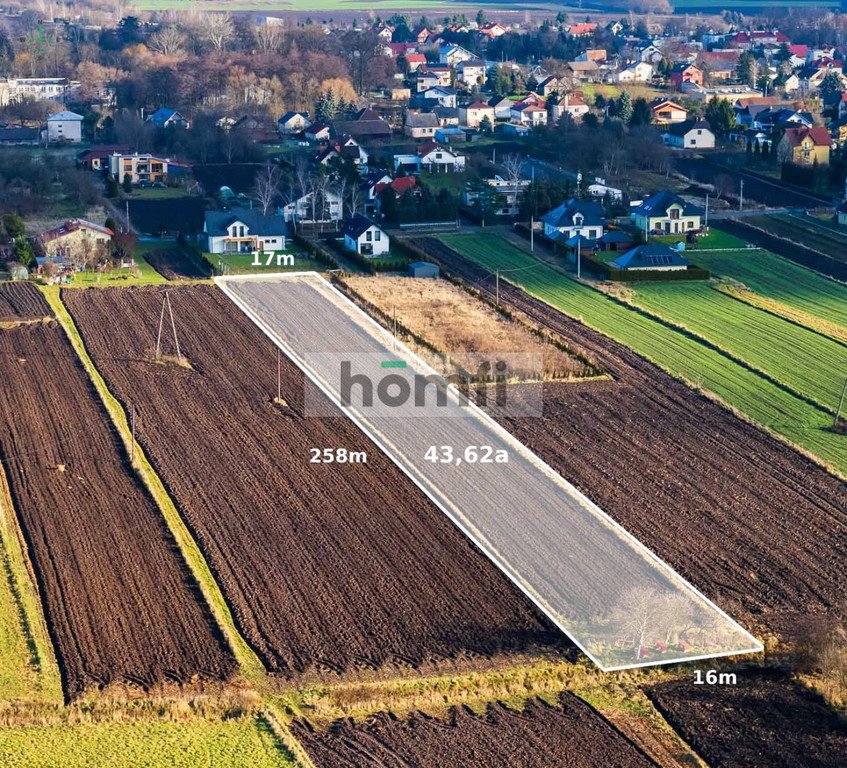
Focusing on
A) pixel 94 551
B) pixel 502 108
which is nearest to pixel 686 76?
pixel 502 108

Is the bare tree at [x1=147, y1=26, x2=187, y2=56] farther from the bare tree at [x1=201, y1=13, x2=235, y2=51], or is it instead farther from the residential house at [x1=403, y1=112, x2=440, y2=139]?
the residential house at [x1=403, y1=112, x2=440, y2=139]

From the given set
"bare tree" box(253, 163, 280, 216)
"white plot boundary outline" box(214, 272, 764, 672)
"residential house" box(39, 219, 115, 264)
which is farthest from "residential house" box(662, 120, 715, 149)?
"residential house" box(39, 219, 115, 264)

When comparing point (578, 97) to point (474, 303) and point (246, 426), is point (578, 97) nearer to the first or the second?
point (474, 303)

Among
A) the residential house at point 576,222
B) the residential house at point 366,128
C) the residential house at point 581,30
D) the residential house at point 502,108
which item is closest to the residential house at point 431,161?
the residential house at point 366,128

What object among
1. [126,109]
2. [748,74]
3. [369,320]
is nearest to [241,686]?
[369,320]

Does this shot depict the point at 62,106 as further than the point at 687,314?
Yes

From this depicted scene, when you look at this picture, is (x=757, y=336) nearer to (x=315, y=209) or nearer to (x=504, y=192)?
(x=315, y=209)
